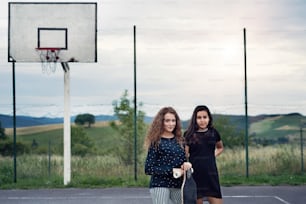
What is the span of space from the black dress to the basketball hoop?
7453 mm

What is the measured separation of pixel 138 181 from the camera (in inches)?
531

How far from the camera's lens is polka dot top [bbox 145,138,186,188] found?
5449 mm

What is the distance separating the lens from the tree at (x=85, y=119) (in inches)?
641

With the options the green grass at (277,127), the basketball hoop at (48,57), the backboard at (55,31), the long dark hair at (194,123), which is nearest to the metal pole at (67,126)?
the basketball hoop at (48,57)

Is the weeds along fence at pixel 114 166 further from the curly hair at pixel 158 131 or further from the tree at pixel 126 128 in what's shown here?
the curly hair at pixel 158 131

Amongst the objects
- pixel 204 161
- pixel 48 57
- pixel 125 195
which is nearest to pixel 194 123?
pixel 204 161

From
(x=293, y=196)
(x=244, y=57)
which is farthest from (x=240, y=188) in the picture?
(x=244, y=57)

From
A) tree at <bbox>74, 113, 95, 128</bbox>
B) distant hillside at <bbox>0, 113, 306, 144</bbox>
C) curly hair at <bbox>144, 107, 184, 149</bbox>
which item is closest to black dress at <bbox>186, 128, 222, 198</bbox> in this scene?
curly hair at <bbox>144, 107, 184, 149</bbox>

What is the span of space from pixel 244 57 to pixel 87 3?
3.77 m

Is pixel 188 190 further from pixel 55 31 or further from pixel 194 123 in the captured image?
pixel 55 31

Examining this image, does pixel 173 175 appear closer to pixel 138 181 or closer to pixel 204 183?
pixel 204 183

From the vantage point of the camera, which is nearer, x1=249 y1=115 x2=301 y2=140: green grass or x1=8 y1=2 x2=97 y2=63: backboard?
x1=8 y1=2 x2=97 y2=63: backboard

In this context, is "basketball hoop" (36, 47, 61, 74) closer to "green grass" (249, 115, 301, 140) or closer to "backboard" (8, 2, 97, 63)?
"backboard" (8, 2, 97, 63)

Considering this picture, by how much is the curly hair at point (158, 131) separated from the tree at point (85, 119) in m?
10.4
